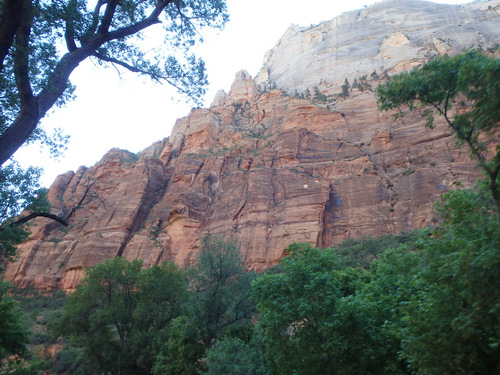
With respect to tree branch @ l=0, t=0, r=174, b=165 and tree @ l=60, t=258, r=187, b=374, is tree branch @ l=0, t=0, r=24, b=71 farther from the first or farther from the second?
tree @ l=60, t=258, r=187, b=374

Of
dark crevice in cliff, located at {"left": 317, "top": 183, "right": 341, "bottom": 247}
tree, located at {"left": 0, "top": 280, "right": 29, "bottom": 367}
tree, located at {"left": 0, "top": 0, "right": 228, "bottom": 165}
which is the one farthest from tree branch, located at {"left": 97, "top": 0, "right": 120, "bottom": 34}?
dark crevice in cliff, located at {"left": 317, "top": 183, "right": 341, "bottom": 247}

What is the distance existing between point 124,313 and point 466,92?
22.7 metres

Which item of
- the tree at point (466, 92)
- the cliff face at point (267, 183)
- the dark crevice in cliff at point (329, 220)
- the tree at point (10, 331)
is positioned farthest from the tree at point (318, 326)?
the dark crevice in cliff at point (329, 220)

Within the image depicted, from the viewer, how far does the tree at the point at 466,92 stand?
21.8 ft

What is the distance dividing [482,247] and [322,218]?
132 ft

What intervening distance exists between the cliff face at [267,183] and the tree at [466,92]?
24.2 meters

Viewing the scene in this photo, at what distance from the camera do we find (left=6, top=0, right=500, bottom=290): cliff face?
44562mm

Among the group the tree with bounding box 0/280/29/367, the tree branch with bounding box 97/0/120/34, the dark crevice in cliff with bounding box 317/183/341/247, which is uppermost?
the dark crevice in cliff with bounding box 317/183/341/247

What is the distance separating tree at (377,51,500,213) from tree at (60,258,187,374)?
1957 centimetres

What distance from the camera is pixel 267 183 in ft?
171

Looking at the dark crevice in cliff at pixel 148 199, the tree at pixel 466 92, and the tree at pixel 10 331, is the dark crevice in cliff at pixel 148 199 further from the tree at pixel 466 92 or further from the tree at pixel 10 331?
the tree at pixel 466 92

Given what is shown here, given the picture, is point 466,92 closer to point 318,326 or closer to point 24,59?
point 318,326

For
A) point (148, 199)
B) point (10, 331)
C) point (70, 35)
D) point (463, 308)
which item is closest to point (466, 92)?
point (463, 308)

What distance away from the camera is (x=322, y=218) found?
148 ft
